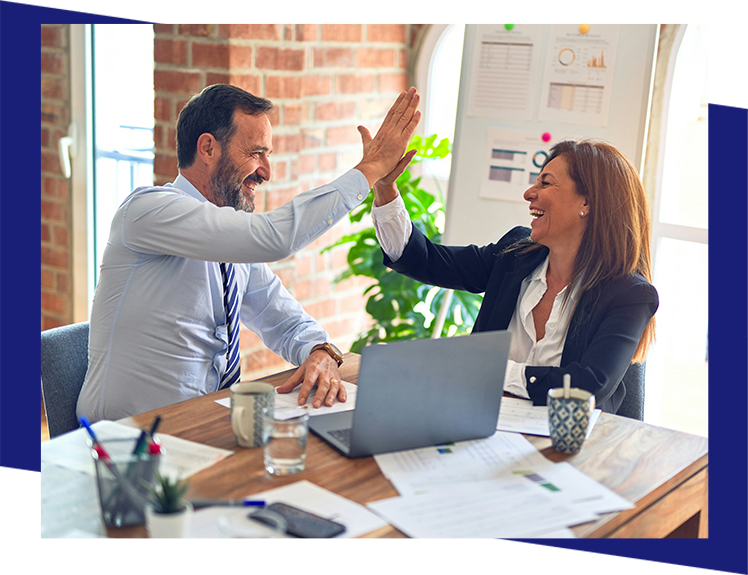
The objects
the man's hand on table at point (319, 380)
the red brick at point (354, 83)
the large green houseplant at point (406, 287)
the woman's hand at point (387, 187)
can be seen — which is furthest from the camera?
the red brick at point (354, 83)

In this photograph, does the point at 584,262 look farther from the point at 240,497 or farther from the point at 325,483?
the point at 240,497

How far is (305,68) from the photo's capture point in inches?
118

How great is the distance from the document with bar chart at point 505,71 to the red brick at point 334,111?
706 mm

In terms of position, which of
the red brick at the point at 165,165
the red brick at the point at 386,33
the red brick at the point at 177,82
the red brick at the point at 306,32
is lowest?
the red brick at the point at 165,165

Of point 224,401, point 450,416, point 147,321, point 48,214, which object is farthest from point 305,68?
point 450,416

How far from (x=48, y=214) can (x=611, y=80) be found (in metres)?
2.50

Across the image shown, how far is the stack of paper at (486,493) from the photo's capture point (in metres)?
1.05

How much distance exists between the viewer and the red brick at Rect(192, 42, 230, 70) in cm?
260

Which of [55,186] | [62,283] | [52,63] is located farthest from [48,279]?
[52,63]

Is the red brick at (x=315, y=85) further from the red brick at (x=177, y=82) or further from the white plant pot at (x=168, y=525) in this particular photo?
the white plant pot at (x=168, y=525)

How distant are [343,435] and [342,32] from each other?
227cm

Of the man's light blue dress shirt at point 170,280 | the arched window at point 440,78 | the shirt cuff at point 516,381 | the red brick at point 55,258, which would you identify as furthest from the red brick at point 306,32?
the shirt cuff at point 516,381

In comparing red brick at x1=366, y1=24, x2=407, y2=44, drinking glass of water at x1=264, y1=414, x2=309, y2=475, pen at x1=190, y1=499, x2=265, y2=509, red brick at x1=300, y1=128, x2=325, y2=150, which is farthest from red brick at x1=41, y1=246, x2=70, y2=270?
pen at x1=190, y1=499, x2=265, y2=509

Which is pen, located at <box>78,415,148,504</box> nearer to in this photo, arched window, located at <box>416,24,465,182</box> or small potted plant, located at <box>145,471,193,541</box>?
small potted plant, located at <box>145,471,193,541</box>
